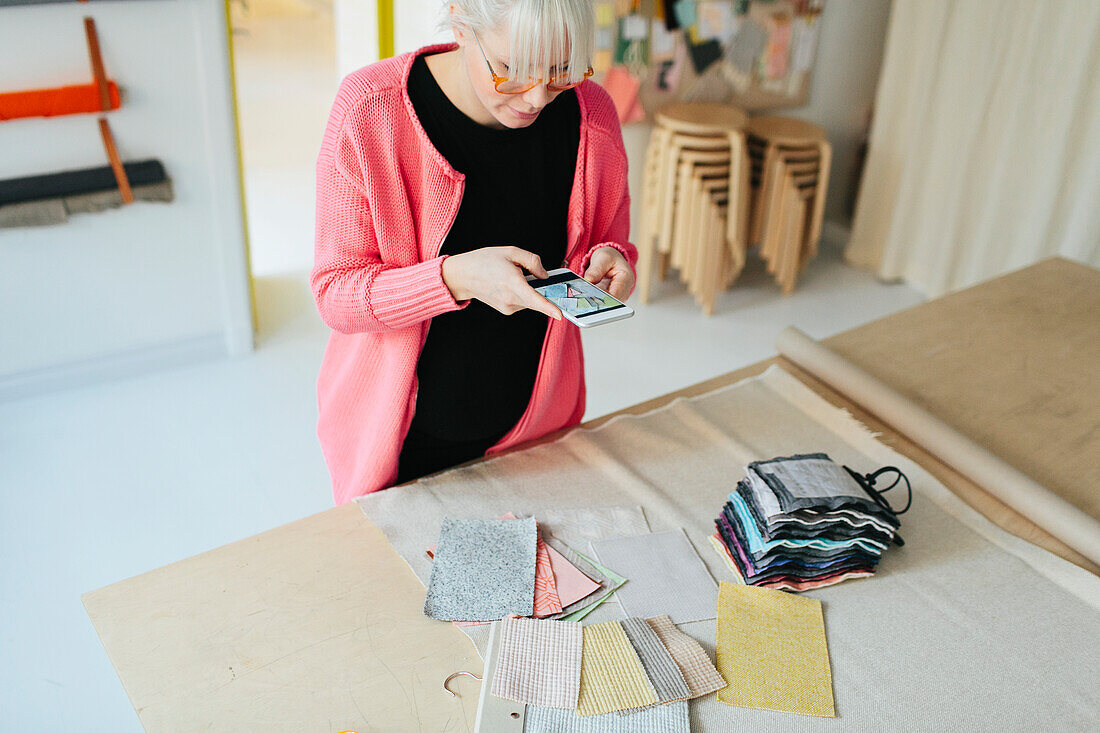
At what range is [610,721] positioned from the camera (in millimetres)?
1079

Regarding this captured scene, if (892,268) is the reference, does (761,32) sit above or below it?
above

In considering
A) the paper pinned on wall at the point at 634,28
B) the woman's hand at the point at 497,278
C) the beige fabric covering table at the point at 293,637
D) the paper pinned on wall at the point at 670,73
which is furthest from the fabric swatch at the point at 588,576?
the paper pinned on wall at the point at 670,73

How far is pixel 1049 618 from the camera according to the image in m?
1.30

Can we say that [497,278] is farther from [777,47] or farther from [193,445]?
[777,47]

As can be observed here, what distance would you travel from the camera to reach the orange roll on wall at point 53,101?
251 cm

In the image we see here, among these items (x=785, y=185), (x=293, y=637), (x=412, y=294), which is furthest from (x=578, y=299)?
(x=785, y=185)

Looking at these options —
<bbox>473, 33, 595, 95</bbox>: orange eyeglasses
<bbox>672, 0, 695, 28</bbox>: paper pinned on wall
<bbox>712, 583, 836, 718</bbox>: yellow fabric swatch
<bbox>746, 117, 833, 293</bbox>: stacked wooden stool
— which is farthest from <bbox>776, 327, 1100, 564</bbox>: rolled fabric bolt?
<bbox>672, 0, 695, 28</bbox>: paper pinned on wall

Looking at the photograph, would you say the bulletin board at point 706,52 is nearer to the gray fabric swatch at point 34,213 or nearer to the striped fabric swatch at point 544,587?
the gray fabric swatch at point 34,213

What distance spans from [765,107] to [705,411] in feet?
8.98

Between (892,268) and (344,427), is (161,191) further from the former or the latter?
(892,268)

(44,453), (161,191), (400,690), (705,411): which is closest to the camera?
(400,690)

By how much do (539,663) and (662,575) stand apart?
27 centimetres

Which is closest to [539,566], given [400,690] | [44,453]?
[400,690]

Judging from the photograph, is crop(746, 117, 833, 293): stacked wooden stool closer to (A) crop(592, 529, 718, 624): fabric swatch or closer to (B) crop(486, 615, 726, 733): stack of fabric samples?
(A) crop(592, 529, 718, 624): fabric swatch
